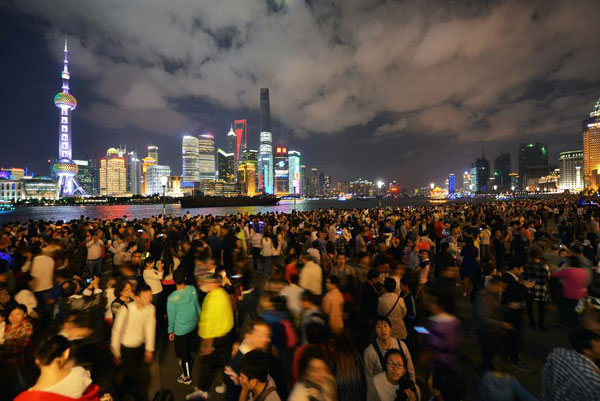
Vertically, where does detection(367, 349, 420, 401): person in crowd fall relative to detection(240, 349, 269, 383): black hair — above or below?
below

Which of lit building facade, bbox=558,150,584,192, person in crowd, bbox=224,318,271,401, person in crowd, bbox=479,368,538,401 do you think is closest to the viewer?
person in crowd, bbox=479,368,538,401

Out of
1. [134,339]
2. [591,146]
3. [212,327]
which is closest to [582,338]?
[212,327]

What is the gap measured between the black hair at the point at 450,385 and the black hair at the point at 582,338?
1229mm

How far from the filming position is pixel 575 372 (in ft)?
7.87

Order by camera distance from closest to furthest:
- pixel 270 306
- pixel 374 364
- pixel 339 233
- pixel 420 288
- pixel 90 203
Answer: pixel 374 364, pixel 270 306, pixel 420 288, pixel 339 233, pixel 90 203

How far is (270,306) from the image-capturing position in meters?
3.65

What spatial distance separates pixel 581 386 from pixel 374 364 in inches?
65.3

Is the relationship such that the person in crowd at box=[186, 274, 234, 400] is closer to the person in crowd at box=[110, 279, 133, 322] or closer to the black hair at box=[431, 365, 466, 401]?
the person in crowd at box=[110, 279, 133, 322]

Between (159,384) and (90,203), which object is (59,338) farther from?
(90,203)

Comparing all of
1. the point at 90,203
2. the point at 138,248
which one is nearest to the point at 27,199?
the point at 90,203

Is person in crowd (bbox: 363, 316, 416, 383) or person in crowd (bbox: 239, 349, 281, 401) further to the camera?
person in crowd (bbox: 363, 316, 416, 383)

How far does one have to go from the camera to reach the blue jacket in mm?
4000

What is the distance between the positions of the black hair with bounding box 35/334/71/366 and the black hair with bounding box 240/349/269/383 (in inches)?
58.4

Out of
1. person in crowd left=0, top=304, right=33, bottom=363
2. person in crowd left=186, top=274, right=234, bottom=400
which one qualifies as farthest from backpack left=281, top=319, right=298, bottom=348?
person in crowd left=0, top=304, right=33, bottom=363
